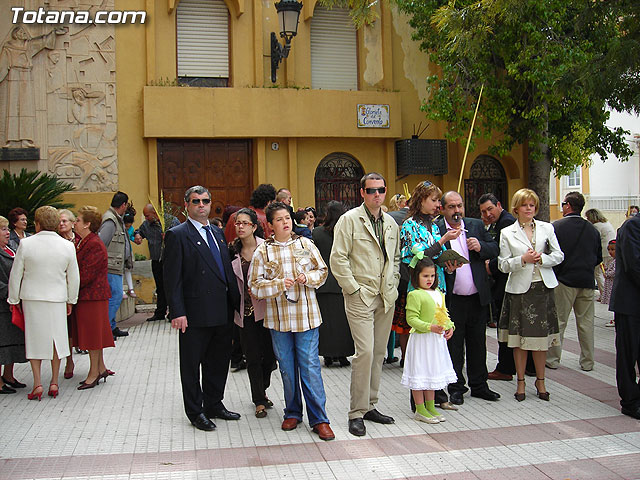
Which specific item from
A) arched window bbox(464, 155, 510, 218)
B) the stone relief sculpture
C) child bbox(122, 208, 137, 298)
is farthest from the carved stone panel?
arched window bbox(464, 155, 510, 218)

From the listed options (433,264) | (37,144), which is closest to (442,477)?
(433,264)

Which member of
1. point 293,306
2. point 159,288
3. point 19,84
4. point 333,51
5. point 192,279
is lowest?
point 159,288

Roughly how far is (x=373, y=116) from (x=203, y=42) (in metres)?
4.41

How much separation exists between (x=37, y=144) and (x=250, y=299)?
1062 cm

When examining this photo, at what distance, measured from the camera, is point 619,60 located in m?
8.92

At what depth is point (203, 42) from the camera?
660 inches

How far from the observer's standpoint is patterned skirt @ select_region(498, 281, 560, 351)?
7.18 metres

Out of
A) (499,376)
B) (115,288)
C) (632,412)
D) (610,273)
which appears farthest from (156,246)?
(632,412)

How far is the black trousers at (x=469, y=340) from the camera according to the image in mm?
7211

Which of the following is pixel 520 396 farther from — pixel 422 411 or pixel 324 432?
pixel 324 432

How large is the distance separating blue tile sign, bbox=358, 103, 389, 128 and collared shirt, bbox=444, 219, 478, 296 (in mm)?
10288

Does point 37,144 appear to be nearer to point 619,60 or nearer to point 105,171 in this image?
point 105,171

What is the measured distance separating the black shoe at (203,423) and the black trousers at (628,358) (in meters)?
3.88

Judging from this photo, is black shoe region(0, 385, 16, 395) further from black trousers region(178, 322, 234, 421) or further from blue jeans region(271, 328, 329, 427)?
blue jeans region(271, 328, 329, 427)
